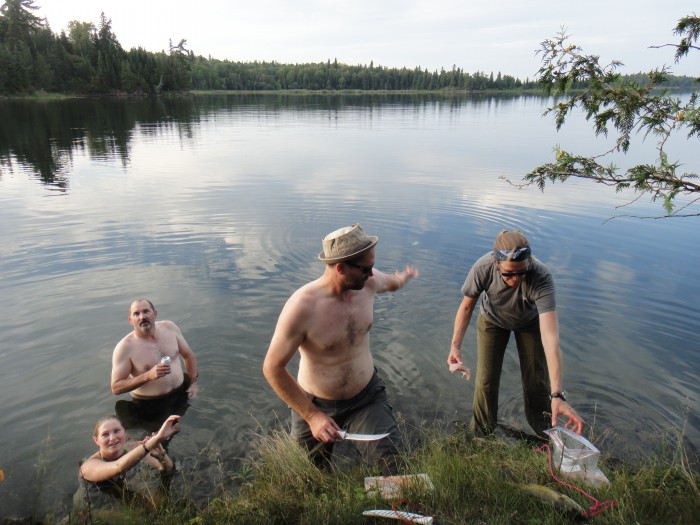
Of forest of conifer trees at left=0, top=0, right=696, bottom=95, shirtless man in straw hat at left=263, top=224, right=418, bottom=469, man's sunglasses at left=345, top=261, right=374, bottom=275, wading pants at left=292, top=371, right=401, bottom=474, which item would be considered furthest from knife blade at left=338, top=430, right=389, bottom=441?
forest of conifer trees at left=0, top=0, right=696, bottom=95

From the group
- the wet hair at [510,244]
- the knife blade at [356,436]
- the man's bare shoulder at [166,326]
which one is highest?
the wet hair at [510,244]

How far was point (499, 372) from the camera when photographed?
16.5 ft

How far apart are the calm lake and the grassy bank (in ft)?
3.65

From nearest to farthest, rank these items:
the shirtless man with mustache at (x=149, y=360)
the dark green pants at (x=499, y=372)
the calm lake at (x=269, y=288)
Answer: the dark green pants at (x=499, y=372), the shirtless man with mustache at (x=149, y=360), the calm lake at (x=269, y=288)

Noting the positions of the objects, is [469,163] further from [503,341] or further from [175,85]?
[175,85]

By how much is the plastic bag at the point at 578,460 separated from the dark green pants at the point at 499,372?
89 centimetres

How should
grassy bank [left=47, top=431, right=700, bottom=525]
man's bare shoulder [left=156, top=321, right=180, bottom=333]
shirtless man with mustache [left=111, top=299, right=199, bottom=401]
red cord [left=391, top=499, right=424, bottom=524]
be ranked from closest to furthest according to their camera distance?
red cord [left=391, top=499, right=424, bottom=524] < grassy bank [left=47, top=431, right=700, bottom=525] < shirtless man with mustache [left=111, top=299, right=199, bottom=401] < man's bare shoulder [left=156, top=321, right=180, bottom=333]

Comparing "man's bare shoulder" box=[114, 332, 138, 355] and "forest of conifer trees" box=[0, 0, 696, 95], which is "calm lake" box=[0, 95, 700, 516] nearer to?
"man's bare shoulder" box=[114, 332, 138, 355]

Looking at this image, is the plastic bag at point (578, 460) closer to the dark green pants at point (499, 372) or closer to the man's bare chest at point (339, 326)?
the dark green pants at point (499, 372)

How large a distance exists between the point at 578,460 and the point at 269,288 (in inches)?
276

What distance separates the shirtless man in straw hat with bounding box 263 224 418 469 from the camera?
11.5 ft

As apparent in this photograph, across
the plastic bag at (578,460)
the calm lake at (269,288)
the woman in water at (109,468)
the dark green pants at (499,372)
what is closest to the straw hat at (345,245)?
the dark green pants at (499,372)

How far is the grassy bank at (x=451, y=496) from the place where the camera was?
3.14 metres

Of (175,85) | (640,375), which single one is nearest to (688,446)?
(640,375)
